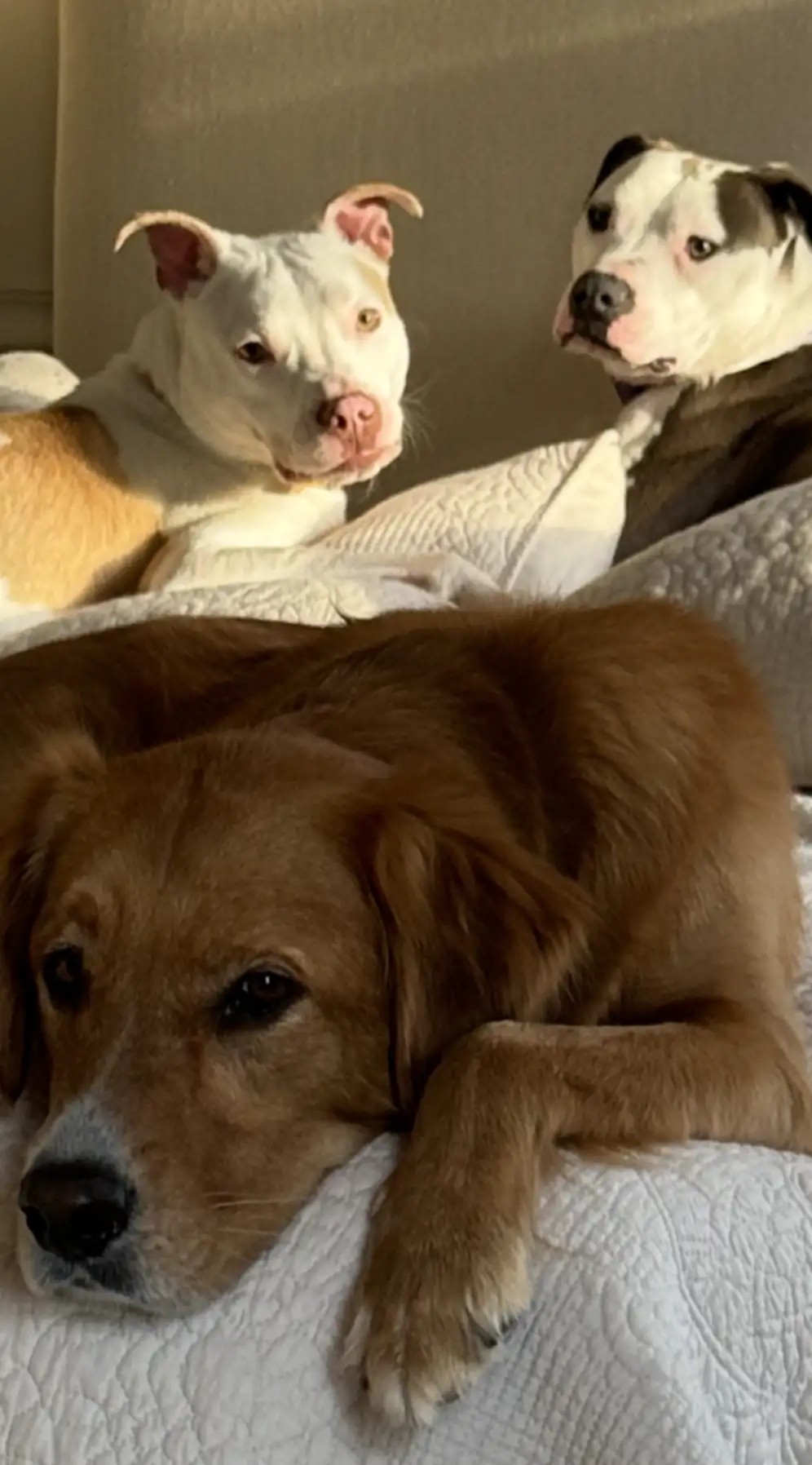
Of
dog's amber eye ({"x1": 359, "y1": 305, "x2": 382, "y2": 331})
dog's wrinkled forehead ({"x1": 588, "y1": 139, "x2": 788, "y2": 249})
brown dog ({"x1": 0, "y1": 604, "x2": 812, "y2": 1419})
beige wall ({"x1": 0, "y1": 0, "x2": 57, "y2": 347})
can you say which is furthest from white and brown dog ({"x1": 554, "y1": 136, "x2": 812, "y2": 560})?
beige wall ({"x1": 0, "y1": 0, "x2": 57, "y2": 347})

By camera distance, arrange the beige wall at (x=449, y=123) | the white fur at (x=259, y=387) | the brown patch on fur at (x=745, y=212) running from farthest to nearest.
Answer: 1. the beige wall at (x=449, y=123)
2. the brown patch on fur at (x=745, y=212)
3. the white fur at (x=259, y=387)

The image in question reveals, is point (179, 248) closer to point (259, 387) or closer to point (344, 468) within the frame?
point (259, 387)

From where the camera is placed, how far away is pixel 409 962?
101cm

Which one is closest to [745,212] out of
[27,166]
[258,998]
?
[27,166]

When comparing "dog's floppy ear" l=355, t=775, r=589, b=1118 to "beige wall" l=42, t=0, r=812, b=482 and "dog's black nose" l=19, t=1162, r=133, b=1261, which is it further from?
"beige wall" l=42, t=0, r=812, b=482

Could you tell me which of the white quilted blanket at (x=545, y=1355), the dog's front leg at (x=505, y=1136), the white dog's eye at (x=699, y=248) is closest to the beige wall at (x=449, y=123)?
the white dog's eye at (x=699, y=248)

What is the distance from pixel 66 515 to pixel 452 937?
1.39 m

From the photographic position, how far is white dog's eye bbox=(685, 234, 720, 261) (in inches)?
93.3

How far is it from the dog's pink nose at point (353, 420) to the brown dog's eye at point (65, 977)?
1.28 meters

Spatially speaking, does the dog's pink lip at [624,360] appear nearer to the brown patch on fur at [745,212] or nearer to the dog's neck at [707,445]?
the dog's neck at [707,445]

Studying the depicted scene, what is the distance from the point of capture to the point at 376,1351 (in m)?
Answer: 0.82

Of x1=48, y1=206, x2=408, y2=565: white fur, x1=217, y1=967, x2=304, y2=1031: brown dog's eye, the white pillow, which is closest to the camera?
x1=217, y1=967, x2=304, y2=1031: brown dog's eye

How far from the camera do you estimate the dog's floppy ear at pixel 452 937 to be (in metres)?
1.01

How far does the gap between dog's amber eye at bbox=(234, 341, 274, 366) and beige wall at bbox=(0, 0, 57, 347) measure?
1219mm
